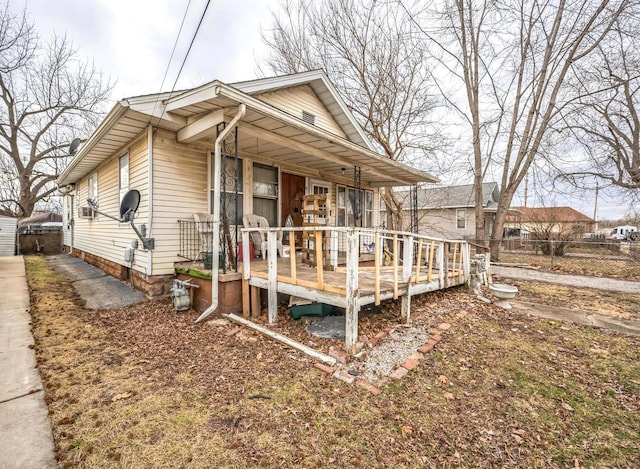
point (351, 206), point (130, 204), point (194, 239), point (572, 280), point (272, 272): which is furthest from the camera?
point (351, 206)

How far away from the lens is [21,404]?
7.73 ft

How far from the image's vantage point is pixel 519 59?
37.8 ft

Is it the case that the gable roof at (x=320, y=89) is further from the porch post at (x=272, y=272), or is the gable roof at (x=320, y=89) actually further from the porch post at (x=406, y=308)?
the porch post at (x=406, y=308)

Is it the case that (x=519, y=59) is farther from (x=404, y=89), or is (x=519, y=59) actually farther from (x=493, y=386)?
(x=493, y=386)

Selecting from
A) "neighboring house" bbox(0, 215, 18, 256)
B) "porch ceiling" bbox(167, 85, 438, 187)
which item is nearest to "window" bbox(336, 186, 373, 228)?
"porch ceiling" bbox(167, 85, 438, 187)

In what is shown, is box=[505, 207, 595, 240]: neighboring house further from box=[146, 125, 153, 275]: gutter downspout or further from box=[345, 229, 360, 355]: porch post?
box=[146, 125, 153, 275]: gutter downspout

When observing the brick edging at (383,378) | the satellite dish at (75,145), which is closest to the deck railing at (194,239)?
the brick edging at (383,378)

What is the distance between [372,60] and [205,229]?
35.5 feet

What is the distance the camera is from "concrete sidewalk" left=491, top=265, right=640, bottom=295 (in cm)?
727

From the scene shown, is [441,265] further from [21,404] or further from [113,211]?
[113,211]

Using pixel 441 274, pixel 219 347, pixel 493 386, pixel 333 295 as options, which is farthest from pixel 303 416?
pixel 441 274

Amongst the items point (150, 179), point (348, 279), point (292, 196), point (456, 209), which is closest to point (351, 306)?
point (348, 279)

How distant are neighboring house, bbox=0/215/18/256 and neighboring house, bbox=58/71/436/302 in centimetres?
554

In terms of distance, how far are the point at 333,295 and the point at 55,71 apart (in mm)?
21527
